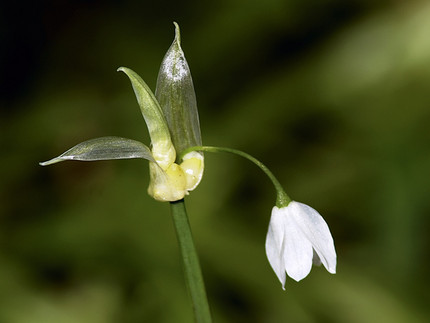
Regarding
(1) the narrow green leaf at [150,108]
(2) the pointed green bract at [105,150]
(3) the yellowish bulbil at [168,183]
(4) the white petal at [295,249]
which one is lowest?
(4) the white petal at [295,249]

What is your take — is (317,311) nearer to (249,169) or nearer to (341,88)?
(249,169)

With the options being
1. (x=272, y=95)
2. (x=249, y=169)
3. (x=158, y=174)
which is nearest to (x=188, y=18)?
(x=272, y=95)

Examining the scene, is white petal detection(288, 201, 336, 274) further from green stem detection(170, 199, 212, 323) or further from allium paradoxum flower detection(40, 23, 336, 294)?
green stem detection(170, 199, 212, 323)

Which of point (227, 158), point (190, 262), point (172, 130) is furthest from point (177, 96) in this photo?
point (227, 158)

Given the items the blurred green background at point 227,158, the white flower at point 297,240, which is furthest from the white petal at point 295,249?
the blurred green background at point 227,158

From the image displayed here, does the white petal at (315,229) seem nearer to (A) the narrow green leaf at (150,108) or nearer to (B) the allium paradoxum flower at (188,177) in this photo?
(B) the allium paradoxum flower at (188,177)

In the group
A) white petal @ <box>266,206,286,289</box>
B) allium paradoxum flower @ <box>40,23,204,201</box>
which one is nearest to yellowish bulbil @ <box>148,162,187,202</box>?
allium paradoxum flower @ <box>40,23,204,201</box>
